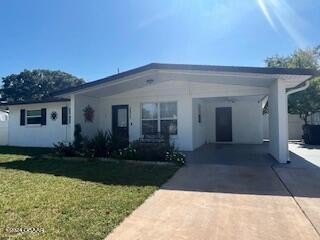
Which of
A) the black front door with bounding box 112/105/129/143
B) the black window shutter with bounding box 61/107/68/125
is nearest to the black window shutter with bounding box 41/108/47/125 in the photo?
the black window shutter with bounding box 61/107/68/125

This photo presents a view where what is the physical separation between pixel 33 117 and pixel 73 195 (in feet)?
42.3

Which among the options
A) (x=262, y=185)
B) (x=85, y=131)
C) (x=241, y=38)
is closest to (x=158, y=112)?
(x=85, y=131)

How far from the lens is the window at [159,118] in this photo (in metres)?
14.6

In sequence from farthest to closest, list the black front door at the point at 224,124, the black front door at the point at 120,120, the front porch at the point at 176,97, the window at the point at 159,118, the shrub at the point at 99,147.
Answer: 1. the black front door at the point at 224,124
2. the black front door at the point at 120,120
3. the window at the point at 159,118
4. the shrub at the point at 99,147
5. the front porch at the point at 176,97

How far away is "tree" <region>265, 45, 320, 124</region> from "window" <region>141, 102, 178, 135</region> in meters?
10.3

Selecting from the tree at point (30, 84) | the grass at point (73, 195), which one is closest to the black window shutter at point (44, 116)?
the grass at point (73, 195)

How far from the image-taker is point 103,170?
9.34 meters

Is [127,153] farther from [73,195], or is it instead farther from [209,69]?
[73,195]

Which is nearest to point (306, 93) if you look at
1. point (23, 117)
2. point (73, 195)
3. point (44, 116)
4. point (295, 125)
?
point (295, 125)

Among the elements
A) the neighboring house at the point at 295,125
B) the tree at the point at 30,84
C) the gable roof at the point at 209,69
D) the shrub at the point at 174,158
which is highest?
the tree at the point at 30,84

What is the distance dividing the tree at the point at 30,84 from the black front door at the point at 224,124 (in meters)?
37.9

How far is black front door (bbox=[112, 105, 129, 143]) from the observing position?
15680 millimetres

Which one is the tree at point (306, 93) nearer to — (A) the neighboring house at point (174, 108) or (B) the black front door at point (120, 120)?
(A) the neighboring house at point (174, 108)

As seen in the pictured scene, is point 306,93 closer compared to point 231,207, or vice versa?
point 231,207
